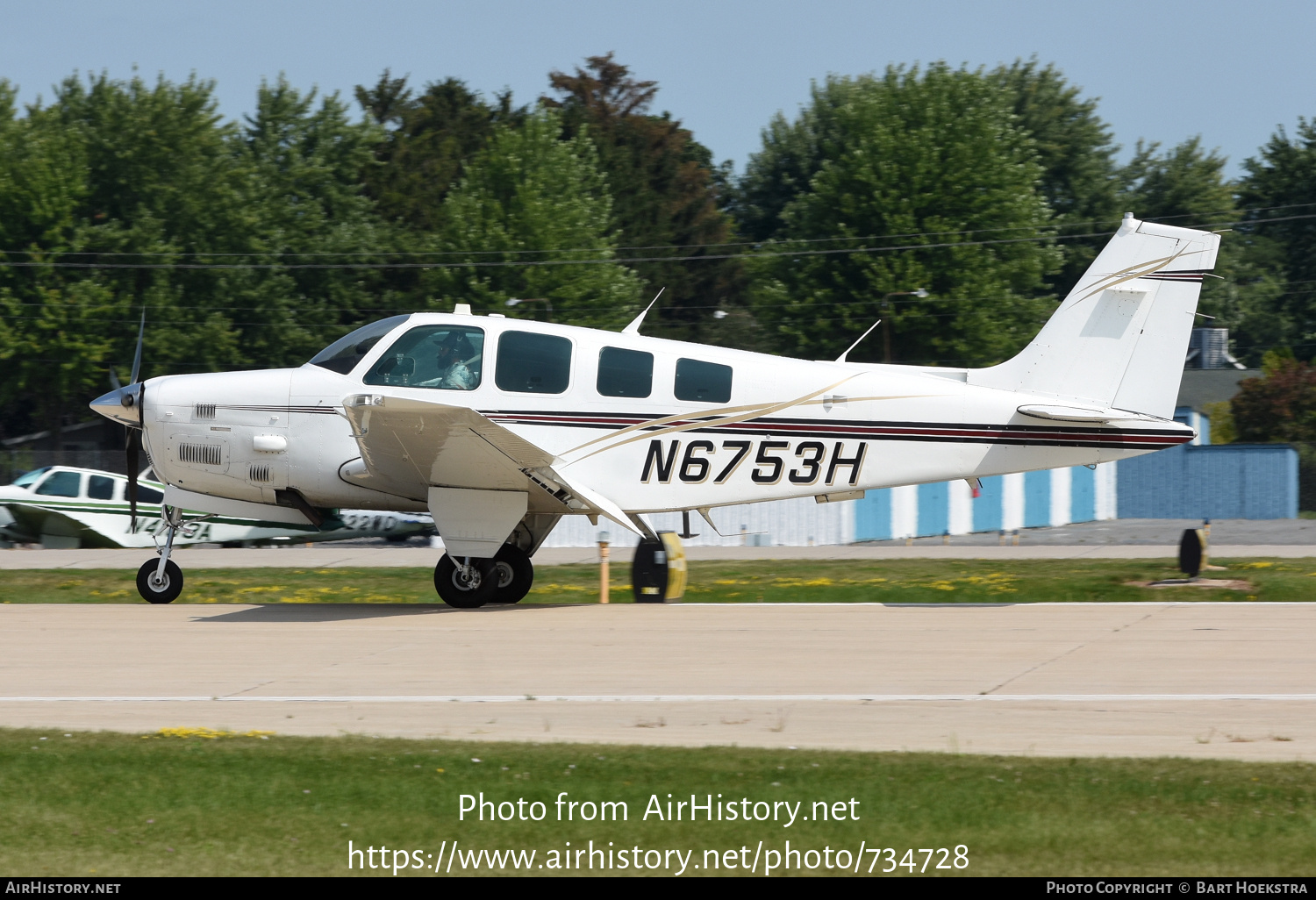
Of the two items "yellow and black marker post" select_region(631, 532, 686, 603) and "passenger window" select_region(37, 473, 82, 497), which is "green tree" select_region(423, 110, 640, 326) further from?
"yellow and black marker post" select_region(631, 532, 686, 603)

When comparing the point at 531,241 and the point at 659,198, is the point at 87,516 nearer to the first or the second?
the point at 531,241

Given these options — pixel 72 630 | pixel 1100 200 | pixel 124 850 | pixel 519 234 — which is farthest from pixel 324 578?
pixel 1100 200

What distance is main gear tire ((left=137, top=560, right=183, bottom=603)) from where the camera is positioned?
1440 cm

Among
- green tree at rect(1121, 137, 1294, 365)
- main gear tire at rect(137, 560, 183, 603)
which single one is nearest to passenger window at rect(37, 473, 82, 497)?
main gear tire at rect(137, 560, 183, 603)

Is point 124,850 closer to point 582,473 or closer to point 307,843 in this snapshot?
point 307,843

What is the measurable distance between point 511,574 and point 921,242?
1521 inches

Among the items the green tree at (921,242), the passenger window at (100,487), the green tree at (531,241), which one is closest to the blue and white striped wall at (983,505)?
the green tree at (921,242)

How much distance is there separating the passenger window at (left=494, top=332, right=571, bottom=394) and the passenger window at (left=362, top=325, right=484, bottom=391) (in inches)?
9.1

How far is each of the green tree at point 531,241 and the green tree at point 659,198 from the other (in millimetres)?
6670

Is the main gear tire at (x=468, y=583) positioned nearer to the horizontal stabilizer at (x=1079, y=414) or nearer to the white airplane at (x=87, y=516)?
the horizontal stabilizer at (x=1079, y=414)

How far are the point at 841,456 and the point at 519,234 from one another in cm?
3876

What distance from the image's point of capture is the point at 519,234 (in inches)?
2000

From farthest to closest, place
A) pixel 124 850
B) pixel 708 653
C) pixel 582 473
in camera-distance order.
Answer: pixel 582 473, pixel 708 653, pixel 124 850

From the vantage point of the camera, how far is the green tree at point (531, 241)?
49.7 metres
